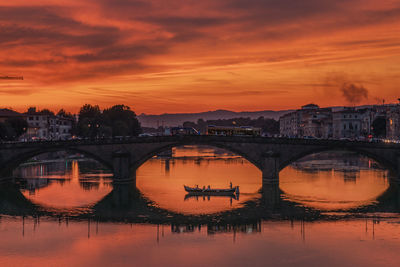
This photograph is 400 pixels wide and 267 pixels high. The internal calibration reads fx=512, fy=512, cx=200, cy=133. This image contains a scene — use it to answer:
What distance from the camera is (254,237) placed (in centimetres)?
5353

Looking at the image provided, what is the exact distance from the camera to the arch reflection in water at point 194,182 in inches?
2820

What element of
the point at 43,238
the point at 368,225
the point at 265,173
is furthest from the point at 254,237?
the point at 265,173

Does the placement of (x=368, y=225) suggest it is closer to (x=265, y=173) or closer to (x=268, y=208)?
(x=268, y=208)

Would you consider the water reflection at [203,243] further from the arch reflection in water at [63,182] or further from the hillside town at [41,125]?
the hillside town at [41,125]

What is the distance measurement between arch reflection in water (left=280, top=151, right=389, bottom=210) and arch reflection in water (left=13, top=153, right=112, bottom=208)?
102 ft

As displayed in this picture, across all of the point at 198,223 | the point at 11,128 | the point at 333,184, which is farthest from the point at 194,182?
the point at 11,128

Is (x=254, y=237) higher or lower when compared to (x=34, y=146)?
lower

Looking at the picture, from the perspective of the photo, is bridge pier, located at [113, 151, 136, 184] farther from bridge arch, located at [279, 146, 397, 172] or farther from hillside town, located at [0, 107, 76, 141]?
hillside town, located at [0, 107, 76, 141]

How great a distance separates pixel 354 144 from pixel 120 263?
57.1 metres

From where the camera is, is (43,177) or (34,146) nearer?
(34,146)

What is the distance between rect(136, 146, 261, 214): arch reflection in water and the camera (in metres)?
71.6

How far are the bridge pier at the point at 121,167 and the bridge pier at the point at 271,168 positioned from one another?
80.1 feet

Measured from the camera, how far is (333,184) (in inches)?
3565

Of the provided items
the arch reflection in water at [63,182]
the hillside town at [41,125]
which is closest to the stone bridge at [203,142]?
the arch reflection in water at [63,182]
